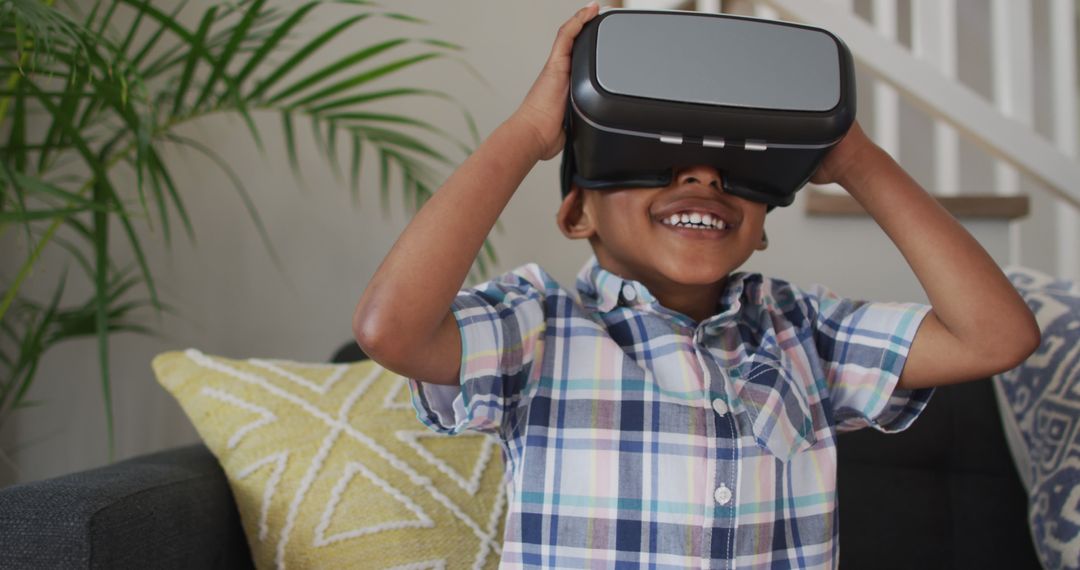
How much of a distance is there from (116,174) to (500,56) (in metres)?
0.71

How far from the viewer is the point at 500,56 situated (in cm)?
154

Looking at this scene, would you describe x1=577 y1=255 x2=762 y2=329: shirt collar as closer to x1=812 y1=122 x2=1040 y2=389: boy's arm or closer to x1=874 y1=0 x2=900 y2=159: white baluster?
x1=812 y1=122 x2=1040 y2=389: boy's arm

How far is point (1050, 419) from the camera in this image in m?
1.02

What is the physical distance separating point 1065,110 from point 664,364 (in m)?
1.24

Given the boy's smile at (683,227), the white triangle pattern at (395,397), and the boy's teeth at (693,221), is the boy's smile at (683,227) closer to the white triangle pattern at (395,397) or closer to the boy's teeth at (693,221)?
the boy's teeth at (693,221)

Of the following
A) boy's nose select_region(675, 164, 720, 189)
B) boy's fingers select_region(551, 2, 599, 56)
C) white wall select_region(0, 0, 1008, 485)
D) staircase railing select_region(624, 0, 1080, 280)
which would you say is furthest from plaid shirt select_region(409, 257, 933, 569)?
staircase railing select_region(624, 0, 1080, 280)

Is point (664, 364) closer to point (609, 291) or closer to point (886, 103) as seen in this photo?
point (609, 291)

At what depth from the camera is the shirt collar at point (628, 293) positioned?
32.9 inches

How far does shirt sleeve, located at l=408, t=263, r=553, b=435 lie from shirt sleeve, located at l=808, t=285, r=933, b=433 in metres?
0.29

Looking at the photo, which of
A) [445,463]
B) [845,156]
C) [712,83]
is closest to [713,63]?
[712,83]

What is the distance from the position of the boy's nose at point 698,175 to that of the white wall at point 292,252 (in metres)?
0.74

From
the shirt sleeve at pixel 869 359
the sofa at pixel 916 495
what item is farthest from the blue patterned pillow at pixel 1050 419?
the shirt sleeve at pixel 869 359

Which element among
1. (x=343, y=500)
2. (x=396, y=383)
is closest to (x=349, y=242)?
(x=396, y=383)

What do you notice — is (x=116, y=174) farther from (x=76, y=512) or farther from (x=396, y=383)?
(x=76, y=512)
